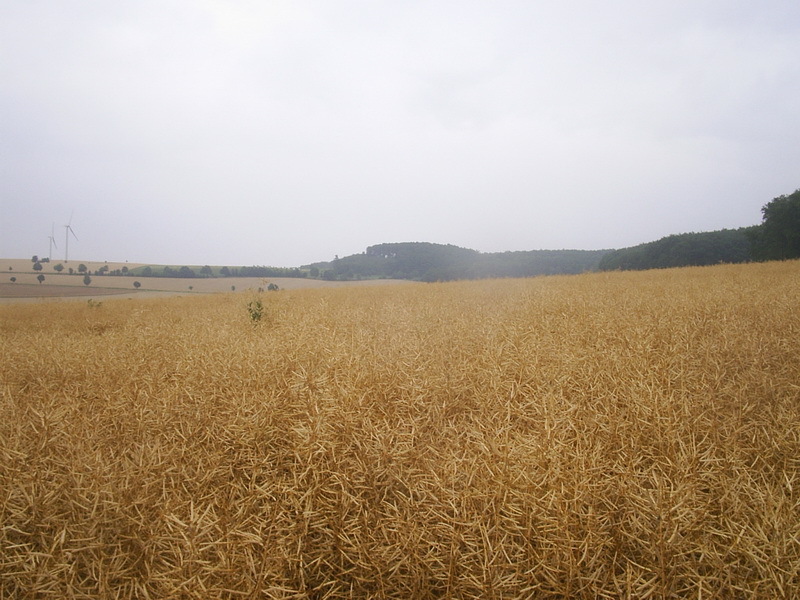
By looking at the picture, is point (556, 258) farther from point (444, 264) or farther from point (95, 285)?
point (95, 285)

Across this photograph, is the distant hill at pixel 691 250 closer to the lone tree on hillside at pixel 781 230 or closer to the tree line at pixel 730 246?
the tree line at pixel 730 246

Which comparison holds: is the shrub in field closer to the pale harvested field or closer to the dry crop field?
the pale harvested field

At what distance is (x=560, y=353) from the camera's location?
3.19 meters

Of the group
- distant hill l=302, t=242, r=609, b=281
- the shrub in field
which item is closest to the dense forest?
distant hill l=302, t=242, r=609, b=281

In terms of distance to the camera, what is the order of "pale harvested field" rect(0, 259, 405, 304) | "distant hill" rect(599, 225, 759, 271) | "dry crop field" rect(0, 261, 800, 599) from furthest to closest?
"distant hill" rect(599, 225, 759, 271), "pale harvested field" rect(0, 259, 405, 304), "dry crop field" rect(0, 261, 800, 599)

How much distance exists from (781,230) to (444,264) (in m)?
21.2

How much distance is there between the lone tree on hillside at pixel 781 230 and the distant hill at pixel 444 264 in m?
10.2

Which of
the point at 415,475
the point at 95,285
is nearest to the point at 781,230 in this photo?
the point at 415,475

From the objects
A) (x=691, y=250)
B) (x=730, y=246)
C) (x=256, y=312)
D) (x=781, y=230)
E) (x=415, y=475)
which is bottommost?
(x=415, y=475)

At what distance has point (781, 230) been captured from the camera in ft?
72.2

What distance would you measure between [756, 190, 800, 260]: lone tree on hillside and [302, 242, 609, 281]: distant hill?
33.6 ft

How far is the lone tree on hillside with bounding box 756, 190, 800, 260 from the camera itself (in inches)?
840

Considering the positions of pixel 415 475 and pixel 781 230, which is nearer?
pixel 415 475

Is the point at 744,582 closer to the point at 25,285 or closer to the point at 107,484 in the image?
the point at 107,484
